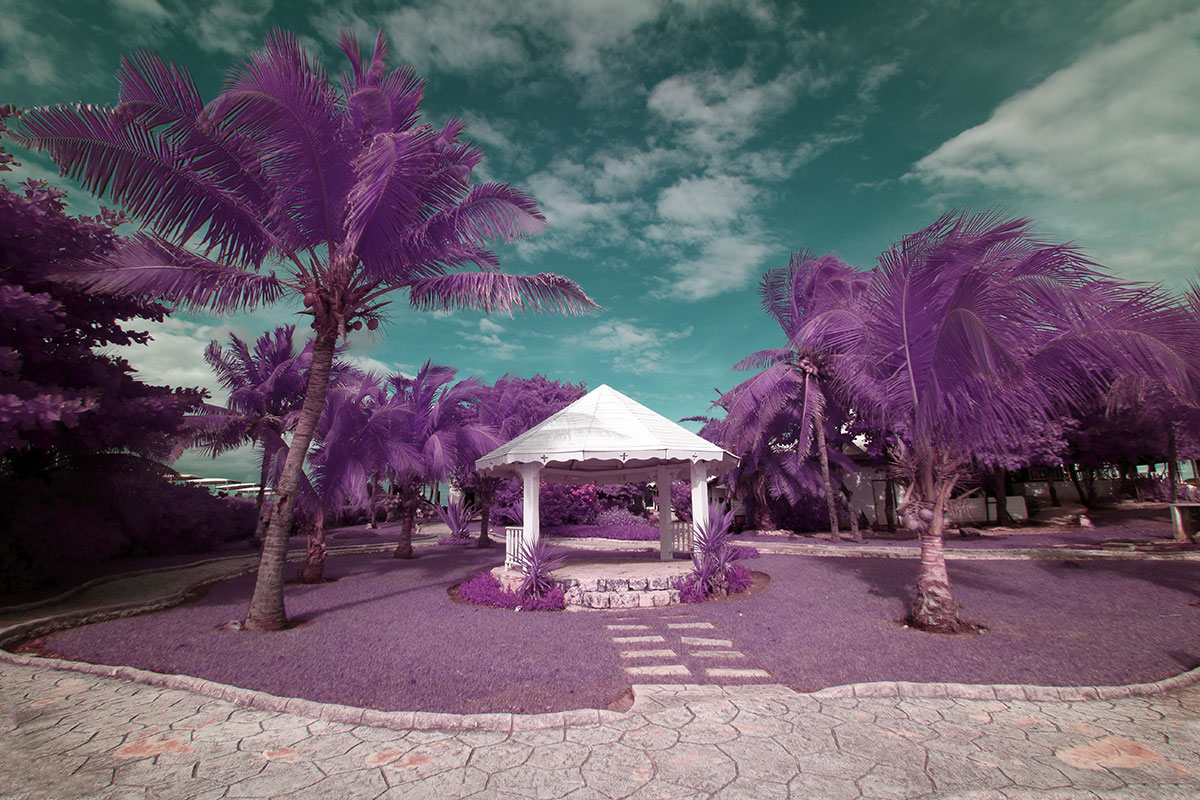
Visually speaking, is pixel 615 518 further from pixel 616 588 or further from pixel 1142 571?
pixel 1142 571

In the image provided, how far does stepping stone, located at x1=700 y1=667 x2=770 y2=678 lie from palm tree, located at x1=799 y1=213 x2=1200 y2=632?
10.3 feet

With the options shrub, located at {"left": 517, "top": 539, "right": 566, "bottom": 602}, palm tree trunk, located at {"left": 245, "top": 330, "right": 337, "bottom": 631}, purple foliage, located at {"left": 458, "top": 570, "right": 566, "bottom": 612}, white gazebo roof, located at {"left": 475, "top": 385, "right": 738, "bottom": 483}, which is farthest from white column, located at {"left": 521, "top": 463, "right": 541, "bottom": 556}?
palm tree trunk, located at {"left": 245, "top": 330, "right": 337, "bottom": 631}

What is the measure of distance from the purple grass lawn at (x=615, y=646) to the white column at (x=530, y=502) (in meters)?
1.73

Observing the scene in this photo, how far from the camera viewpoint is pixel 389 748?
13.5 ft

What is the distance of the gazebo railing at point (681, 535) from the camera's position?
14247 millimetres

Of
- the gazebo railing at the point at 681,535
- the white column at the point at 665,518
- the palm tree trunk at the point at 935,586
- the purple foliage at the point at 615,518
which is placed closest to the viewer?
the palm tree trunk at the point at 935,586

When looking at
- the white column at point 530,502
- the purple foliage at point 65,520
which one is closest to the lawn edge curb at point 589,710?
the white column at point 530,502

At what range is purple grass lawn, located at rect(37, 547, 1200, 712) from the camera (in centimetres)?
557

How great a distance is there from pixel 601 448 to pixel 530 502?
196 cm

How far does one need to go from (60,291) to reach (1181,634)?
17.6 meters

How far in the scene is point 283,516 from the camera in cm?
819

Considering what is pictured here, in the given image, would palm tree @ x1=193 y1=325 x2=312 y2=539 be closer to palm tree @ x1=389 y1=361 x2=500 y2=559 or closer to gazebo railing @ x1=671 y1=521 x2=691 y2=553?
palm tree @ x1=389 y1=361 x2=500 y2=559

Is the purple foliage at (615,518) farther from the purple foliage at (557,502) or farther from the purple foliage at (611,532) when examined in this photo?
the purple foliage at (611,532)

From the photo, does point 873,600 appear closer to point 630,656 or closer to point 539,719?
point 630,656
